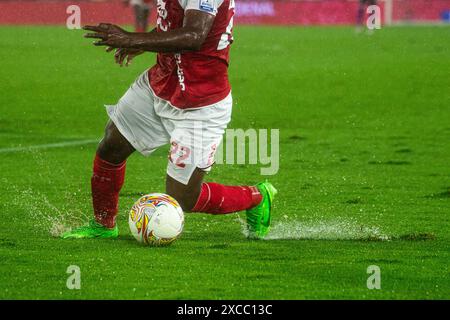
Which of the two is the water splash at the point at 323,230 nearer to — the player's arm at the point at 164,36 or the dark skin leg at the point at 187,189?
the dark skin leg at the point at 187,189

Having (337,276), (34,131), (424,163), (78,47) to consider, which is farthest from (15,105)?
(337,276)

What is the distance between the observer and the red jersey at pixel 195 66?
22.4ft

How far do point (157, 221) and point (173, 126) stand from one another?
0.69m

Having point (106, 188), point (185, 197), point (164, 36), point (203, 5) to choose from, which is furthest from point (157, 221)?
point (203, 5)

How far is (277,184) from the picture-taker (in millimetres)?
9977

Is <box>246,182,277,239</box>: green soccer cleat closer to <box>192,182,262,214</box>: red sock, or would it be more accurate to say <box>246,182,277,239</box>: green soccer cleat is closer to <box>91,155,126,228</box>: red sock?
<box>192,182,262,214</box>: red sock

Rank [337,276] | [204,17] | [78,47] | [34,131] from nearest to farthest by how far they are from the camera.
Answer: [337,276] → [204,17] → [34,131] → [78,47]

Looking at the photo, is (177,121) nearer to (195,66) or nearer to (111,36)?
(195,66)

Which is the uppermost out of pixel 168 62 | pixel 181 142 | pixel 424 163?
pixel 168 62

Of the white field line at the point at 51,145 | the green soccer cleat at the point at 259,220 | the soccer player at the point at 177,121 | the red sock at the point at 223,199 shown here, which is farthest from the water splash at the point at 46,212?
the white field line at the point at 51,145
